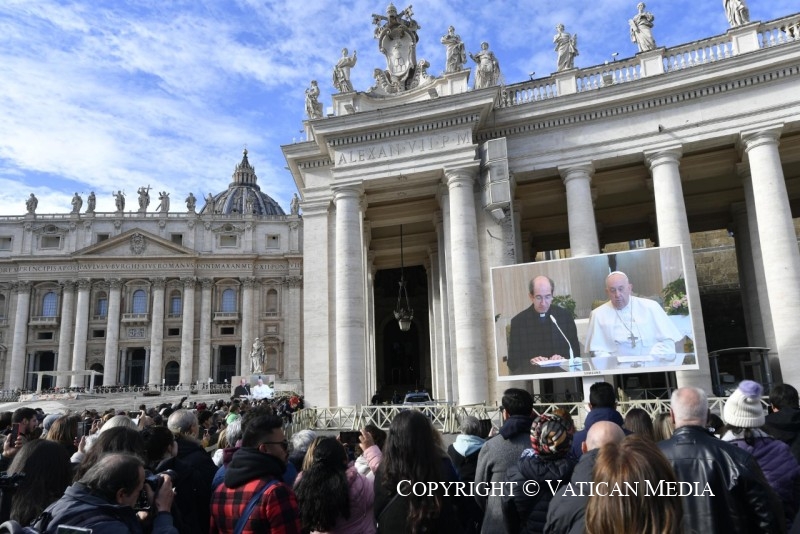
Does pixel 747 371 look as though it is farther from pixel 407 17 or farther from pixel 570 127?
pixel 407 17

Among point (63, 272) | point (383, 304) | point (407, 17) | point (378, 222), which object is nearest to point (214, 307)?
point (63, 272)

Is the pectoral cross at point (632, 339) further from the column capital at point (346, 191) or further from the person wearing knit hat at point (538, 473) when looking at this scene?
the person wearing knit hat at point (538, 473)

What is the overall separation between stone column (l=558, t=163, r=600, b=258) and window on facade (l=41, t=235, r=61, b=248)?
63.5m

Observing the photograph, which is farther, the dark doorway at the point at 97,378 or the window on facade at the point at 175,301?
the window on facade at the point at 175,301

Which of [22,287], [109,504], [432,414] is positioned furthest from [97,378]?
[109,504]

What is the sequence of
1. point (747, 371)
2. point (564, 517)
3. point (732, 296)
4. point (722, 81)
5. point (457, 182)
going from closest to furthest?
point (564, 517)
point (722, 81)
point (457, 182)
point (747, 371)
point (732, 296)

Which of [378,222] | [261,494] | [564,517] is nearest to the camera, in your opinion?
[564,517]

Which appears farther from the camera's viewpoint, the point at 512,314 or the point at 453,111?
the point at 453,111

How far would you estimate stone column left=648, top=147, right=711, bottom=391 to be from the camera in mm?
16000

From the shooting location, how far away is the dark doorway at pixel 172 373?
62.6 metres

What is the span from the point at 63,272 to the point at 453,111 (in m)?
59.7

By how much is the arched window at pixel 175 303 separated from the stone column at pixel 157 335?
1.31 meters

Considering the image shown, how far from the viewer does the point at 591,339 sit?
15.8 m

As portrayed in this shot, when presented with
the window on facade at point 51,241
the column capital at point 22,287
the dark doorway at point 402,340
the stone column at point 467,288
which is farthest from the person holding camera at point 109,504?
the window on facade at point 51,241
